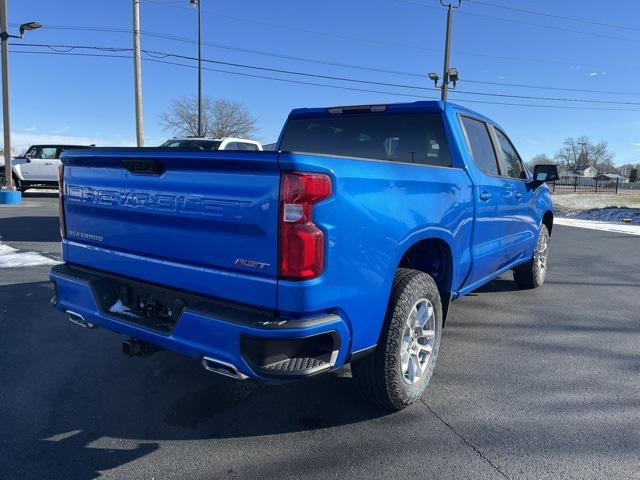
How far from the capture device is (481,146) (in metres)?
4.26

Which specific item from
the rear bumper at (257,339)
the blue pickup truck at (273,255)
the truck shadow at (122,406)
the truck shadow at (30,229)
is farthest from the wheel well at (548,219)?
the truck shadow at (30,229)

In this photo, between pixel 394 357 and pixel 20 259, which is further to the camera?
pixel 20 259

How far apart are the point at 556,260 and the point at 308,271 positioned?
7585 millimetres

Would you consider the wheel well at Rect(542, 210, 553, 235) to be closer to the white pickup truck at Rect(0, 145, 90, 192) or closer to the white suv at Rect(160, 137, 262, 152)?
the white suv at Rect(160, 137, 262, 152)

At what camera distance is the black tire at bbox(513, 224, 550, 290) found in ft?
19.9

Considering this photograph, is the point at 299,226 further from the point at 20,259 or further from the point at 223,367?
the point at 20,259

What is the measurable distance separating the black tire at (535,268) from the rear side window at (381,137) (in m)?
2.75

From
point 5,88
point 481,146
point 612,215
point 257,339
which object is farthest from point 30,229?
point 612,215

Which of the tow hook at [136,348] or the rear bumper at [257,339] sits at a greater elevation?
the rear bumper at [257,339]

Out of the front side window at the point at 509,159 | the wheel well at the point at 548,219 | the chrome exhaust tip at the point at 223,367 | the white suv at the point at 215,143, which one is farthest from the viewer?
the white suv at the point at 215,143

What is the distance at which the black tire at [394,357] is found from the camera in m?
2.80

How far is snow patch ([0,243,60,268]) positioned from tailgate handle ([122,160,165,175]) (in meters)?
5.03

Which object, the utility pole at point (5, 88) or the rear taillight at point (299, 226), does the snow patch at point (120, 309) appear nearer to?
the rear taillight at point (299, 226)

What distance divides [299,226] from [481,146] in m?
2.66
